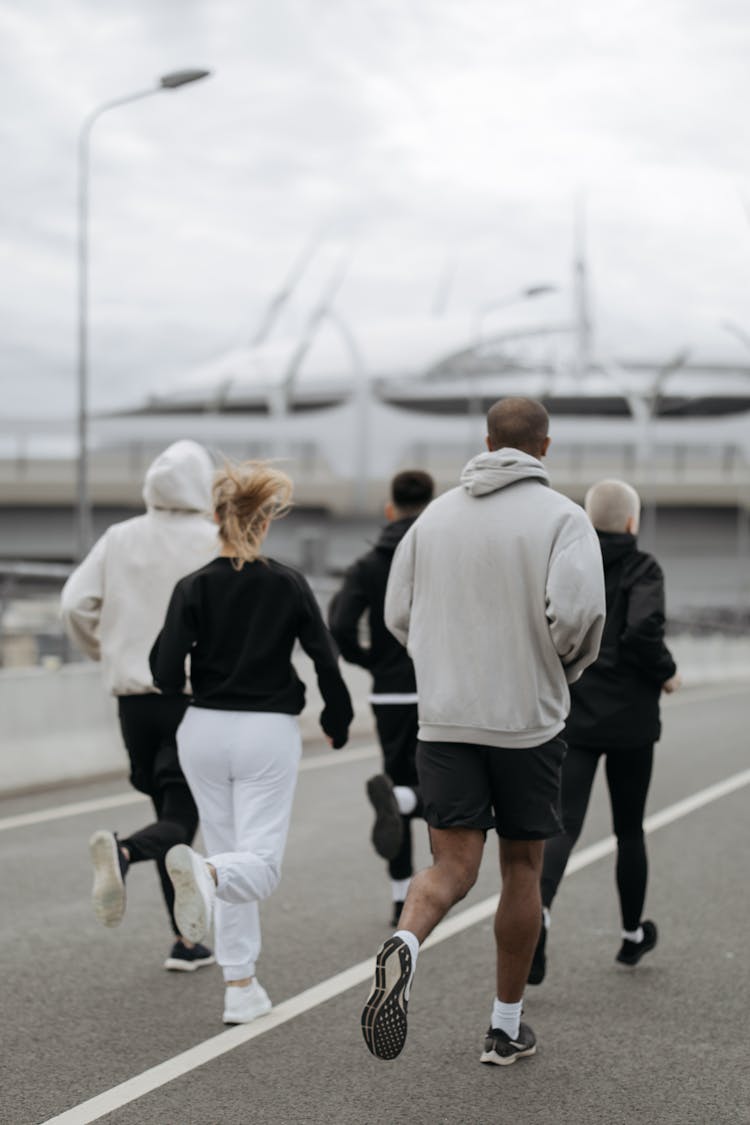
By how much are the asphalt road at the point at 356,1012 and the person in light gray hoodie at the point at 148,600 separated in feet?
1.81

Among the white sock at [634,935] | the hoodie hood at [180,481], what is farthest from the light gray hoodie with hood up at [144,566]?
the white sock at [634,935]

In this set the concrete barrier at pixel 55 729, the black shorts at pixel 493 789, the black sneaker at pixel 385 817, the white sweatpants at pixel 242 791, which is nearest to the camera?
the black shorts at pixel 493 789

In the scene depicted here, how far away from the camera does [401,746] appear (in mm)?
6867

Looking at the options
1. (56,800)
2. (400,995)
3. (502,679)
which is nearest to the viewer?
(400,995)

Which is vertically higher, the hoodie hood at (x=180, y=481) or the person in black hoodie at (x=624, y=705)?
Result: the hoodie hood at (x=180, y=481)

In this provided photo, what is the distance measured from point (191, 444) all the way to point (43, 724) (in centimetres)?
564

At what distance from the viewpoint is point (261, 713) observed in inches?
204

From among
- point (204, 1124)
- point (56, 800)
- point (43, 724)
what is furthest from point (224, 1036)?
point (43, 724)

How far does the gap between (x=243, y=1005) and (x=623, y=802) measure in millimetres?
1698

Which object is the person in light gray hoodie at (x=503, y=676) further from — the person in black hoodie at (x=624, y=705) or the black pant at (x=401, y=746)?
the black pant at (x=401, y=746)

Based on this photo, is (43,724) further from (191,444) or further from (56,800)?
(191,444)

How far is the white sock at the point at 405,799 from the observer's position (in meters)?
6.68

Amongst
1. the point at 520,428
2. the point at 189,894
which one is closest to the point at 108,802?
the point at 189,894

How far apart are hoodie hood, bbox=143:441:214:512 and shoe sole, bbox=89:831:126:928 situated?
153 cm
